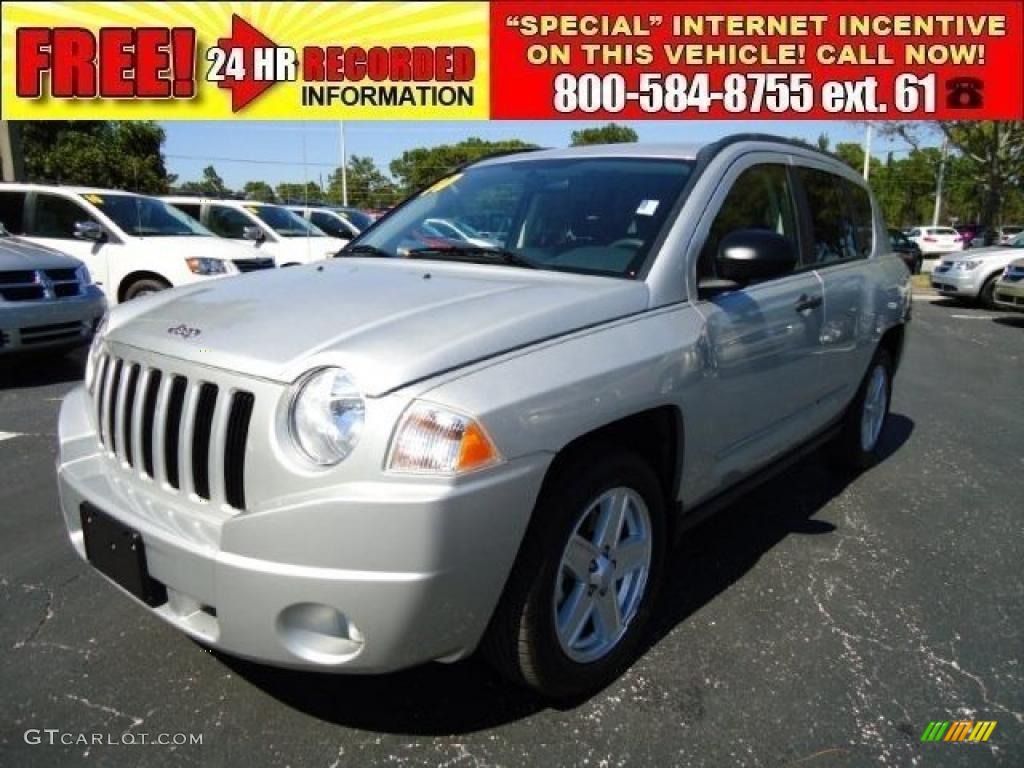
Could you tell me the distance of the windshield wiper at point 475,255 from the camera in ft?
9.75

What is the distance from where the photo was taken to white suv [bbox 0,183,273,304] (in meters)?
8.61

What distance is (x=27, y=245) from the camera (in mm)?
7262

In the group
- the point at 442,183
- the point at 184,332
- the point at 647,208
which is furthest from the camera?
the point at 442,183

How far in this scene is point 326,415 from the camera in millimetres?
1985

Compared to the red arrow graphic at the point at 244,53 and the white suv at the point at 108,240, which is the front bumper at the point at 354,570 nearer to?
the white suv at the point at 108,240

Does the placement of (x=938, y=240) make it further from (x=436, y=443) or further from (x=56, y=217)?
(x=436, y=443)

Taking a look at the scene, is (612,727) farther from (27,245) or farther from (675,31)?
(675,31)

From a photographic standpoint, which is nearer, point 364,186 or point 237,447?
point 237,447

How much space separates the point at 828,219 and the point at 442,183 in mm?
1998

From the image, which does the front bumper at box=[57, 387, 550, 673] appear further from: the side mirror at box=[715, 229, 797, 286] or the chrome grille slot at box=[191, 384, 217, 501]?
the side mirror at box=[715, 229, 797, 286]

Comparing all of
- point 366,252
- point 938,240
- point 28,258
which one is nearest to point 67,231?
point 28,258

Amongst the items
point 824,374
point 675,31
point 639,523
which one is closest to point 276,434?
point 639,523

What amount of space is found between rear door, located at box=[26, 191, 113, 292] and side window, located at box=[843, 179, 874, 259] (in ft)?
24.3

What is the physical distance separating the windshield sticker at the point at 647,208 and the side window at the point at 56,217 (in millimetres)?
7782
